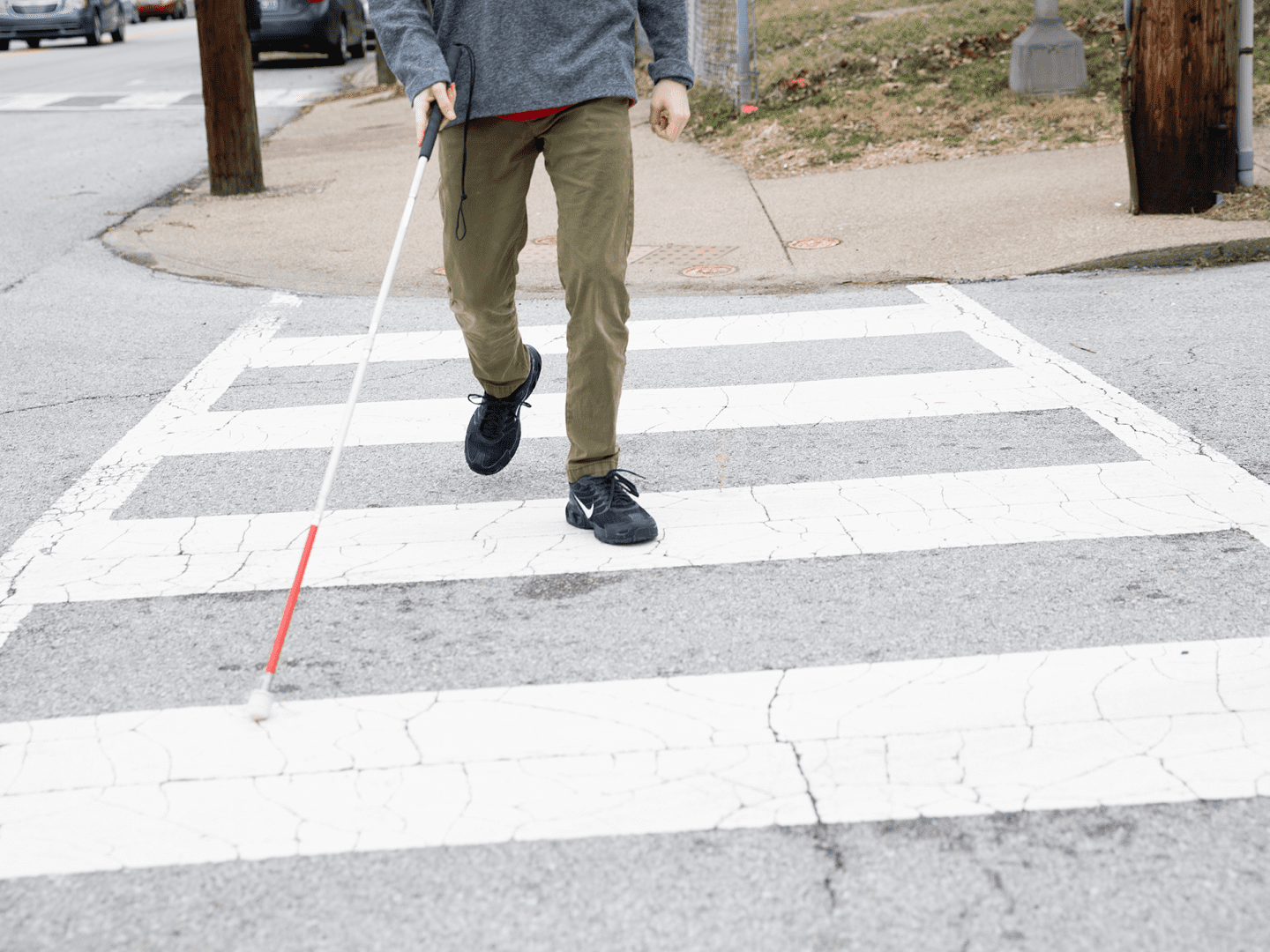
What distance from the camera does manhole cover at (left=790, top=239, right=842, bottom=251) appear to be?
7.83 meters

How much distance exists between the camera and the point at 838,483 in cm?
419

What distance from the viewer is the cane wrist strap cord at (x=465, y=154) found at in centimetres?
353

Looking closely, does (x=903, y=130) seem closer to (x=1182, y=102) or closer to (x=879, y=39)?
(x=879, y=39)

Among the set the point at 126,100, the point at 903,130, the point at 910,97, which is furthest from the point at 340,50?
the point at 903,130

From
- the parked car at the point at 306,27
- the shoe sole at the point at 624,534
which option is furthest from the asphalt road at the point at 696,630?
the parked car at the point at 306,27

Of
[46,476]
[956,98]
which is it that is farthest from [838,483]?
[956,98]

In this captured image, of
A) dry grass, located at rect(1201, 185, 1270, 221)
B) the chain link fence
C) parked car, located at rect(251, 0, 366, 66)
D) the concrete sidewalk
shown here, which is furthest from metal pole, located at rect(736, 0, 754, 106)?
parked car, located at rect(251, 0, 366, 66)

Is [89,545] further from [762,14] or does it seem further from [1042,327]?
[762,14]

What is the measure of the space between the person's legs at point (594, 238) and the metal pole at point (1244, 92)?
5.21m

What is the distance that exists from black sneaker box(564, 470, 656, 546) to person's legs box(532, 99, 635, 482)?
0.13 meters

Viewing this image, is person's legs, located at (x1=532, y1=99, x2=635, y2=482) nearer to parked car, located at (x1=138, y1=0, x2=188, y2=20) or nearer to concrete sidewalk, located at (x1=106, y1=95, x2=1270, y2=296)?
concrete sidewalk, located at (x1=106, y1=95, x2=1270, y2=296)

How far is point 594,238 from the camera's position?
3588 millimetres

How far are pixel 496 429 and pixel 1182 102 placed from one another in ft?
16.6

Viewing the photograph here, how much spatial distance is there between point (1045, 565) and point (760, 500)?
0.93 metres
